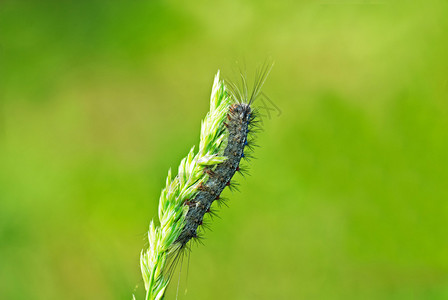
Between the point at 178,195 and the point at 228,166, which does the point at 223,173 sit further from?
the point at 178,195

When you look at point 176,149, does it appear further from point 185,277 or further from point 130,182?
point 185,277

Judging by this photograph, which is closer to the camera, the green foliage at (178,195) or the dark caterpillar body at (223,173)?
the green foliage at (178,195)

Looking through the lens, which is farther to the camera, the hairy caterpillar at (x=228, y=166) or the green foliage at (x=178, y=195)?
the hairy caterpillar at (x=228, y=166)

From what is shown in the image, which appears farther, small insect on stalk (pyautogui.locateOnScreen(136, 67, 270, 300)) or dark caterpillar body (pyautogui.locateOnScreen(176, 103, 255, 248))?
dark caterpillar body (pyautogui.locateOnScreen(176, 103, 255, 248))

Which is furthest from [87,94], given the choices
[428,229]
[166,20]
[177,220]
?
[177,220]

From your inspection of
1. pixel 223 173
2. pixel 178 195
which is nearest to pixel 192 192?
pixel 178 195

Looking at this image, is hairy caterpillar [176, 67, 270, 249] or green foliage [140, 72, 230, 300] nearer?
green foliage [140, 72, 230, 300]
